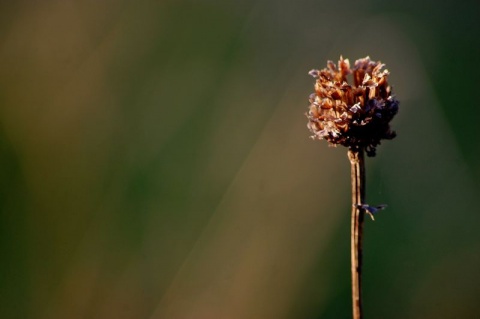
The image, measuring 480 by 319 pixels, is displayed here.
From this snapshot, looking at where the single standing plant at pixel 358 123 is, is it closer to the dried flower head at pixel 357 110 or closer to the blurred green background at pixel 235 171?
the dried flower head at pixel 357 110

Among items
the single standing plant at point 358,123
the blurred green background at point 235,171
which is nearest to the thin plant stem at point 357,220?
the single standing plant at point 358,123

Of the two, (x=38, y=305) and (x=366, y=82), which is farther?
(x=38, y=305)

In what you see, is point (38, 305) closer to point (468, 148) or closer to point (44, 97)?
point (44, 97)

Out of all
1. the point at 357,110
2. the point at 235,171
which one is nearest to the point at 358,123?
the point at 357,110

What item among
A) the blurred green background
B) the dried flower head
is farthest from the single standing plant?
the blurred green background

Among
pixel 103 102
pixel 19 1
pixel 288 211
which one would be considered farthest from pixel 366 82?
pixel 19 1
